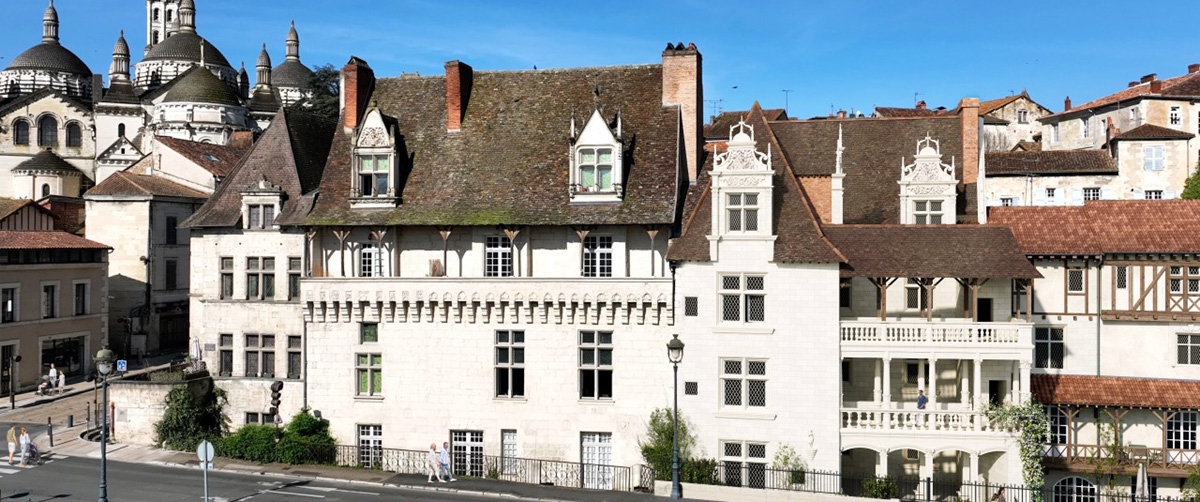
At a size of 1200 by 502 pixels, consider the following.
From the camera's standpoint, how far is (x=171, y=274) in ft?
188

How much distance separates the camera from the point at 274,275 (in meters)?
37.4

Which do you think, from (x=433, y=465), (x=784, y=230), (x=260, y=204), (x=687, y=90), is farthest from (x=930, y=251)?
(x=260, y=204)

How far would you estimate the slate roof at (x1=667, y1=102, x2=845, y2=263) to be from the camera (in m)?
30.9

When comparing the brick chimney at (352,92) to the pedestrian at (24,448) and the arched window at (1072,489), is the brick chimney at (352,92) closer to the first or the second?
the pedestrian at (24,448)

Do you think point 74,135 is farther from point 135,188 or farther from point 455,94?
point 455,94

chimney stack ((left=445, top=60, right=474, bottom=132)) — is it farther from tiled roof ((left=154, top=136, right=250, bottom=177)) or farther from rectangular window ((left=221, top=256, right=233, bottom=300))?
tiled roof ((left=154, top=136, right=250, bottom=177))

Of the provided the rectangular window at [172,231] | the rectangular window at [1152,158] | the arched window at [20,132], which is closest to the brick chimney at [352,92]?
the rectangular window at [172,231]

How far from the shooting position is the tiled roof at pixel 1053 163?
184ft

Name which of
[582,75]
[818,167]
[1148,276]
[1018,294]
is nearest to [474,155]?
[582,75]

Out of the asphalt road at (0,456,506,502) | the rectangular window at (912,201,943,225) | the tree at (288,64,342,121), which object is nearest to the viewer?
the asphalt road at (0,456,506,502)

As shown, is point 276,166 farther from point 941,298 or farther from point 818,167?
point 941,298

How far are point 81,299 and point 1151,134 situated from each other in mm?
59480

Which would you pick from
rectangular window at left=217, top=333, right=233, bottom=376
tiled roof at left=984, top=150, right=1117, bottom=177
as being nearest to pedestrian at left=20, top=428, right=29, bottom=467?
rectangular window at left=217, top=333, right=233, bottom=376

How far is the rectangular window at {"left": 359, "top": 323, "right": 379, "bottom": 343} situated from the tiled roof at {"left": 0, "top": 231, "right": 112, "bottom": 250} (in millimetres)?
21374
